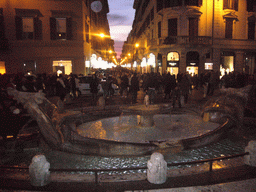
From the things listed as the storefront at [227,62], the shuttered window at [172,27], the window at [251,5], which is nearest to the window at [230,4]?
the window at [251,5]

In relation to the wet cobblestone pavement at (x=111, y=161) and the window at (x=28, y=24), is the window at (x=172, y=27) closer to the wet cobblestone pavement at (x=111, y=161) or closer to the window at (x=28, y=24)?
the window at (x=28, y=24)

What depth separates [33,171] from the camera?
4.27 metres

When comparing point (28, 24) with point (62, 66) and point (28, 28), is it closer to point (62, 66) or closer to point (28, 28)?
point (28, 28)

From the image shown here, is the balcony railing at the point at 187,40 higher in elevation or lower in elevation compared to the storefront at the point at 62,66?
higher

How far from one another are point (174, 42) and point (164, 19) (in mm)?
3379

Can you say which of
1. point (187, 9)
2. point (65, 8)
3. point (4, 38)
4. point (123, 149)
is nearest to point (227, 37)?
point (187, 9)

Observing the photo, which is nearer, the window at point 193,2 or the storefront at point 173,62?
the window at point 193,2

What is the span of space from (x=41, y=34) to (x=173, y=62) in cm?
1586

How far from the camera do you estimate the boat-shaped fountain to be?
5.73 m

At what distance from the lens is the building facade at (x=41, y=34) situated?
869 inches

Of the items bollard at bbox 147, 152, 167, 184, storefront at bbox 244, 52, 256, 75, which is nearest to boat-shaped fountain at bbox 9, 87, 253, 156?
bollard at bbox 147, 152, 167, 184

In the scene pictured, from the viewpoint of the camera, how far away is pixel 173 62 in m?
28.8

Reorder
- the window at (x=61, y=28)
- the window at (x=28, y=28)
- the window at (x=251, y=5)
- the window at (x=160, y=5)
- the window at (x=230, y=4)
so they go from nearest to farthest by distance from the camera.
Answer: the window at (x=28, y=28), the window at (x=61, y=28), the window at (x=230, y=4), the window at (x=160, y=5), the window at (x=251, y=5)

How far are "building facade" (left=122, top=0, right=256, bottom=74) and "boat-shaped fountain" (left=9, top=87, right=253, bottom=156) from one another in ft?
61.7
